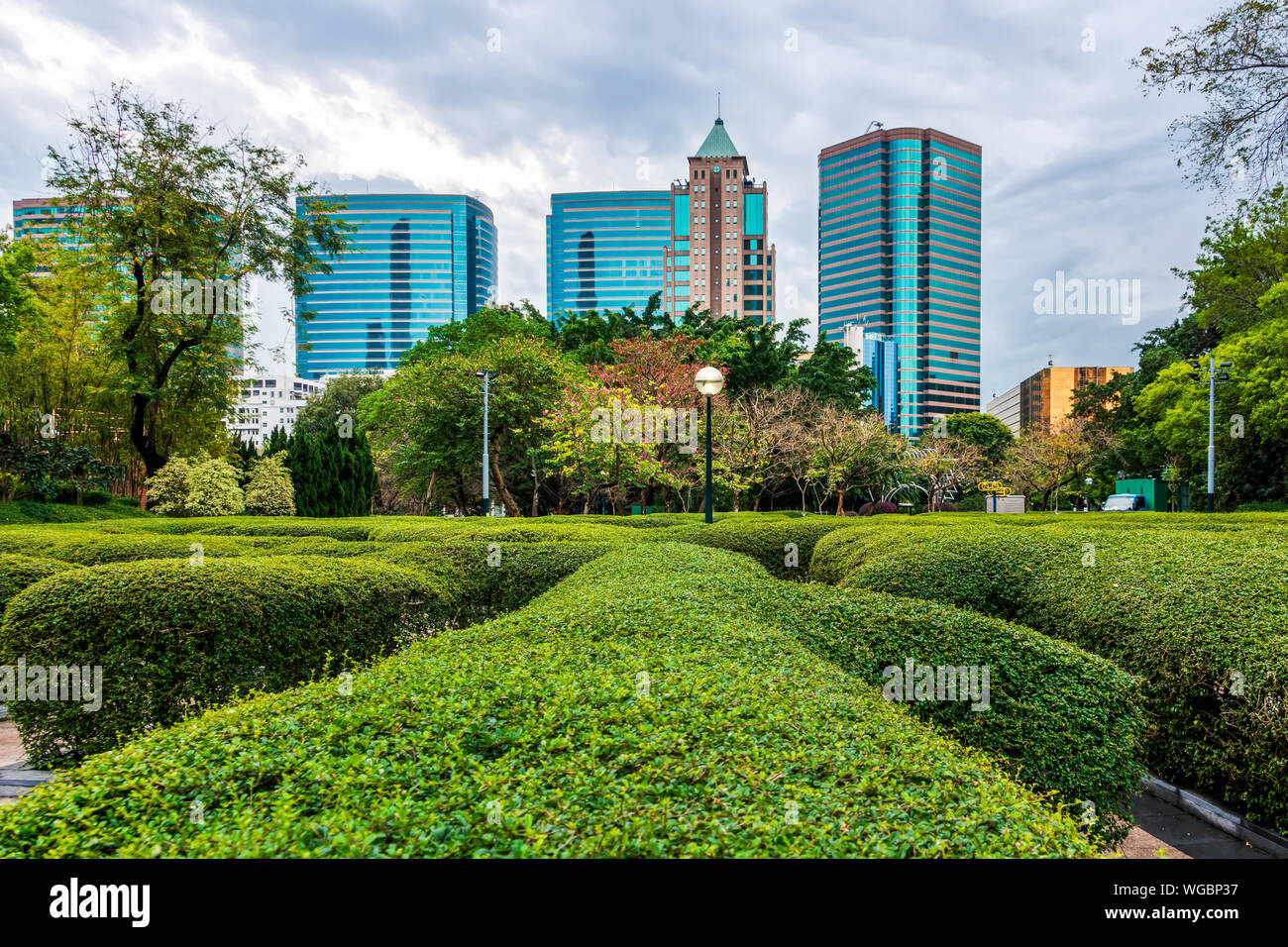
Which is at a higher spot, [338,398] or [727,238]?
[727,238]

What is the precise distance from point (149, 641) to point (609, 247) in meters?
112

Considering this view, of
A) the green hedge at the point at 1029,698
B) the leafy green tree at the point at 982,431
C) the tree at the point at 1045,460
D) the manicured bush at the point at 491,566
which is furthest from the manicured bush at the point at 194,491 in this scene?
the leafy green tree at the point at 982,431

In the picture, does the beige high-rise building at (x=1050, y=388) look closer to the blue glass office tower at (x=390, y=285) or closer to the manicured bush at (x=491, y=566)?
the blue glass office tower at (x=390, y=285)

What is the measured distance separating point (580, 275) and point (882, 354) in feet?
181

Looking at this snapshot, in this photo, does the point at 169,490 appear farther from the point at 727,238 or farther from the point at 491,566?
the point at 727,238

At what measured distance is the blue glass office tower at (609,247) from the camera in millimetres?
107125

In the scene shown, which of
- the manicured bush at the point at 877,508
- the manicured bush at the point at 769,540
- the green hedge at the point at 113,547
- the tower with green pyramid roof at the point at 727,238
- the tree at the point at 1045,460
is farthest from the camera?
the tower with green pyramid roof at the point at 727,238

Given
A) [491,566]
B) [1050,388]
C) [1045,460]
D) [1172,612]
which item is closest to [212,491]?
[491,566]

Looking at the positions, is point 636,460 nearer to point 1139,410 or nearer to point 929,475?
point 929,475

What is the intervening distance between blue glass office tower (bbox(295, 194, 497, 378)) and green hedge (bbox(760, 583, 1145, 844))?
117 meters

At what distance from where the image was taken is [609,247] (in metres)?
108

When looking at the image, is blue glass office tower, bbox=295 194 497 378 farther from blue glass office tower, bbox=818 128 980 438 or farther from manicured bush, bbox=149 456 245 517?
manicured bush, bbox=149 456 245 517

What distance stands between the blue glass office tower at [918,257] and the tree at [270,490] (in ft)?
323
